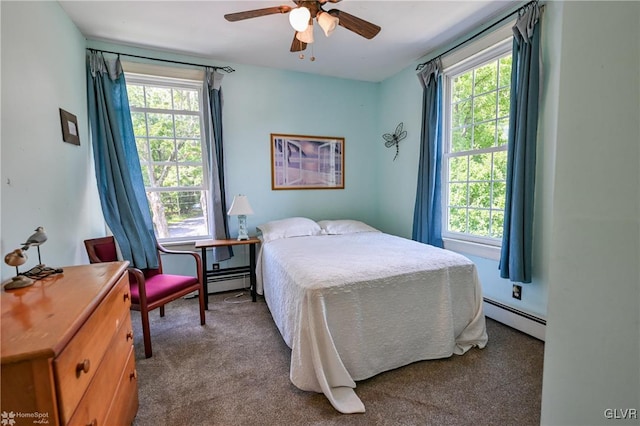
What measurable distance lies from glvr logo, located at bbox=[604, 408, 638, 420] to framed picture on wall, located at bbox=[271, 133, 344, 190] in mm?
3329

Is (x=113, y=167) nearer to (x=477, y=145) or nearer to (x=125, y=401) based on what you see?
(x=125, y=401)

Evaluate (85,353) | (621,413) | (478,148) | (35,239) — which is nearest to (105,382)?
(85,353)

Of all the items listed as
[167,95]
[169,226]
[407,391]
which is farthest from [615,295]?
[167,95]

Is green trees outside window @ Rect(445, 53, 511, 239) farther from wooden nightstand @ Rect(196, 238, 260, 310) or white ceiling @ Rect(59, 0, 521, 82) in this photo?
wooden nightstand @ Rect(196, 238, 260, 310)

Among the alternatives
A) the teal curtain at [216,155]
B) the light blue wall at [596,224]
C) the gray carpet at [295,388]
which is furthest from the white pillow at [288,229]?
the light blue wall at [596,224]

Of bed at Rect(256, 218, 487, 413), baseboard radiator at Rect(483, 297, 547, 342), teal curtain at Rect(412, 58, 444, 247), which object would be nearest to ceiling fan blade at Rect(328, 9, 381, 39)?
teal curtain at Rect(412, 58, 444, 247)

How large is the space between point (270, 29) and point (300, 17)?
1.09 m

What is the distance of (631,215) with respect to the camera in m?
0.58

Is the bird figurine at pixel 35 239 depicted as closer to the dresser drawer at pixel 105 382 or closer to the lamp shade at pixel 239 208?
the dresser drawer at pixel 105 382

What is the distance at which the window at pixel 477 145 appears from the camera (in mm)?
2551

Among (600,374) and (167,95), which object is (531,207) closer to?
(600,374)

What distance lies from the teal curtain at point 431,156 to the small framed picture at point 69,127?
321cm

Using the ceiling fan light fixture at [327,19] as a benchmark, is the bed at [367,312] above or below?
below

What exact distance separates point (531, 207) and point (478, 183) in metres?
0.65
